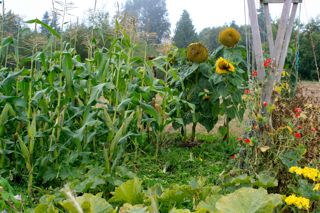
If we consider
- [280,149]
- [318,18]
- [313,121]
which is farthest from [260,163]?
[318,18]

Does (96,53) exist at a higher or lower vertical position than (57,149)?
higher

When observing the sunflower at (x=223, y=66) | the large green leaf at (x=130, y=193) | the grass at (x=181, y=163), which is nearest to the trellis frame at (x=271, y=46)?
the grass at (x=181, y=163)

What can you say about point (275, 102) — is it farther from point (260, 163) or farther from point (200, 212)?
point (200, 212)

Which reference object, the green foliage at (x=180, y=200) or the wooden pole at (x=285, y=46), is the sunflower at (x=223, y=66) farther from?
the green foliage at (x=180, y=200)

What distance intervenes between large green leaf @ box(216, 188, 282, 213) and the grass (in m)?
1.80

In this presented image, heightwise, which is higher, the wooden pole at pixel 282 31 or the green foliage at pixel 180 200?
the wooden pole at pixel 282 31

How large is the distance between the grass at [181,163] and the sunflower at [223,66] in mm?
816

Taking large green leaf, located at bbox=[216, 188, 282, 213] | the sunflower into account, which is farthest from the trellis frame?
large green leaf, located at bbox=[216, 188, 282, 213]

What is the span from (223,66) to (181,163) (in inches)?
44.8

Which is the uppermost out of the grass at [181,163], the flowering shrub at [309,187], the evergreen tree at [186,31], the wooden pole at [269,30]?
the evergreen tree at [186,31]

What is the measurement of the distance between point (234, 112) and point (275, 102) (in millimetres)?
1595

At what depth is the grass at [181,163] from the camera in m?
3.74

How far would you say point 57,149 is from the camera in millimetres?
3355

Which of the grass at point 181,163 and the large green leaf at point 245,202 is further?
the grass at point 181,163
